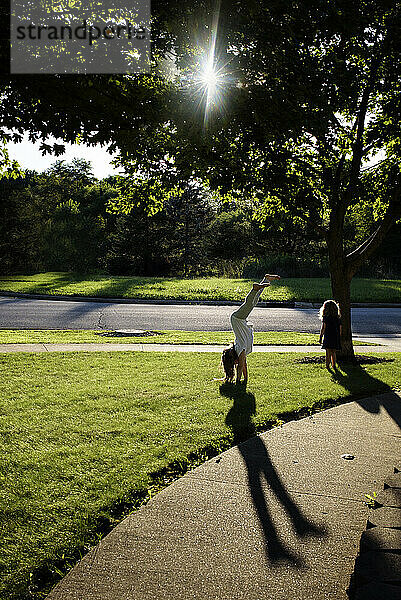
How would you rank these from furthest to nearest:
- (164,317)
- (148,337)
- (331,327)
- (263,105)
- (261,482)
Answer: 1. (164,317)
2. (148,337)
3. (331,327)
4. (263,105)
5. (261,482)

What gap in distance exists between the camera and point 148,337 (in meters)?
13.0

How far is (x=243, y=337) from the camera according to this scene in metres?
7.48

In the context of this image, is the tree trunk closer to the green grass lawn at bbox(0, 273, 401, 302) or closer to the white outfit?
the white outfit

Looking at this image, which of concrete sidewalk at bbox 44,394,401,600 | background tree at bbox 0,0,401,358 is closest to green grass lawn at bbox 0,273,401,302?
background tree at bbox 0,0,401,358

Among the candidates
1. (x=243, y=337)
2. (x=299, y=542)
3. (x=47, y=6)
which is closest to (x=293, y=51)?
(x=47, y=6)

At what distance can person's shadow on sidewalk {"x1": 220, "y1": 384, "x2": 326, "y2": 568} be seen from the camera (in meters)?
3.22

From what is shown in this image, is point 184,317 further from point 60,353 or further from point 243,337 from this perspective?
point 243,337

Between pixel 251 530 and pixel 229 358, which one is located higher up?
pixel 229 358

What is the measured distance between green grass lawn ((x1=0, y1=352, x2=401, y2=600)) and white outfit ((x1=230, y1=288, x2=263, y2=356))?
633 mm

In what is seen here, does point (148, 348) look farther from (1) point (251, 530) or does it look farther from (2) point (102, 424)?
(1) point (251, 530)

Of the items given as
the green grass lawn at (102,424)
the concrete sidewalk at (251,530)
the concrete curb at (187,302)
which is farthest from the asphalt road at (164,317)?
the concrete sidewalk at (251,530)

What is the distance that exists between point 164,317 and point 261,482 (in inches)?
503

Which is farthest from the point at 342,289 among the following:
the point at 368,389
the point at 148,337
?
the point at 148,337

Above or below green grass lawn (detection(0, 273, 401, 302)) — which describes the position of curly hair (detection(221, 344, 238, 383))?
below
